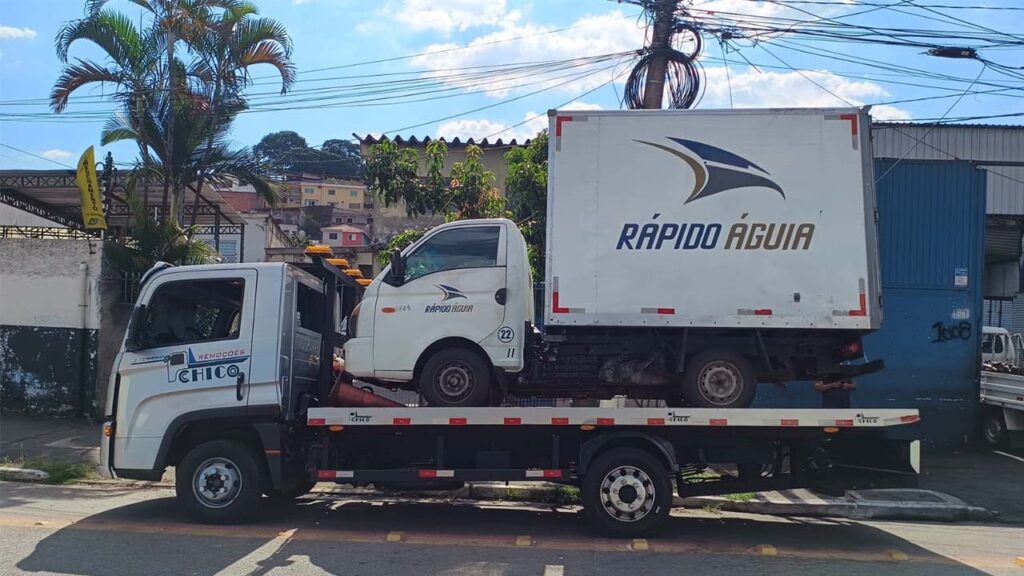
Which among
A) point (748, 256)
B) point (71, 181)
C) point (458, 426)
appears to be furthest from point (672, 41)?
point (71, 181)

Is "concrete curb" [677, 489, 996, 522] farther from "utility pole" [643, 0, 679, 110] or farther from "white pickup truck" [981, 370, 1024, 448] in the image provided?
"utility pole" [643, 0, 679, 110]

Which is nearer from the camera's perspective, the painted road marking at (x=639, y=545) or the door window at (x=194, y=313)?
the painted road marking at (x=639, y=545)

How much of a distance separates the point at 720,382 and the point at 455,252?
2795 millimetres

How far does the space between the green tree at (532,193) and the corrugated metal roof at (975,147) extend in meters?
10.7

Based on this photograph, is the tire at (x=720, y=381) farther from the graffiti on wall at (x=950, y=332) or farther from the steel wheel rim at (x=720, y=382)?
the graffiti on wall at (x=950, y=332)

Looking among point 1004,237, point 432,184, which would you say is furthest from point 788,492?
point 1004,237

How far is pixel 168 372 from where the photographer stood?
7668mm

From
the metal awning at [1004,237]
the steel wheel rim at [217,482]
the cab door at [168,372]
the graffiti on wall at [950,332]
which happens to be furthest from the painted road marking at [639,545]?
the metal awning at [1004,237]

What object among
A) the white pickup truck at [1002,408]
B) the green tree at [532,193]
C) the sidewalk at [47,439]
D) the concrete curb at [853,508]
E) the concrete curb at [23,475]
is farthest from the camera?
the white pickup truck at [1002,408]

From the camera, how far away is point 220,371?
767 centimetres

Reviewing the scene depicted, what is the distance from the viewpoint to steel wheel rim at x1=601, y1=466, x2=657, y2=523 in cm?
728

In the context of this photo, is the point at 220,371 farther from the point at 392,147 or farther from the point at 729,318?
the point at 392,147

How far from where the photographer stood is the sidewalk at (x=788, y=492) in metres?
9.20

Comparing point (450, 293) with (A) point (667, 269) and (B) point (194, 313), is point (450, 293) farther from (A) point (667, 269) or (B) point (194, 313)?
(B) point (194, 313)
